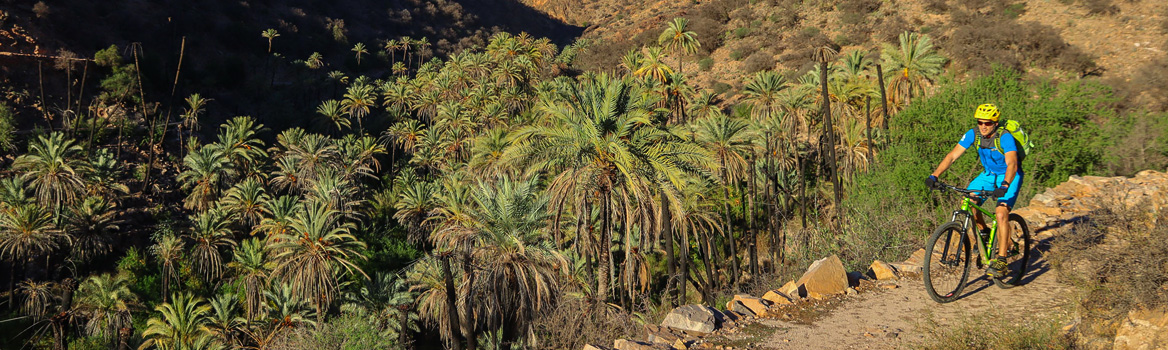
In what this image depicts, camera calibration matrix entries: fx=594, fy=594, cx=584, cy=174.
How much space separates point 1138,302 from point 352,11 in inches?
4559

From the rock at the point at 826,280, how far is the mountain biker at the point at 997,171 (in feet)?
5.47

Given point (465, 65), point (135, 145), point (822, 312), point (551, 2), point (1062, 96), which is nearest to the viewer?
point (822, 312)

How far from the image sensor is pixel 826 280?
25.5 ft

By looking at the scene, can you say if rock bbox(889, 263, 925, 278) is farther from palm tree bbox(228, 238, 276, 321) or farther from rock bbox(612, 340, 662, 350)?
palm tree bbox(228, 238, 276, 321)

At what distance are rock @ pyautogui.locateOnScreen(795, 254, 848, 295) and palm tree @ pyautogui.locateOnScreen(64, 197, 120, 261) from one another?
44473 mm

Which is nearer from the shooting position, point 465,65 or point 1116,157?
point 1116,157

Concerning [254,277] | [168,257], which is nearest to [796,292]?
[254,277]

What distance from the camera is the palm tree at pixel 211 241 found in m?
36.3

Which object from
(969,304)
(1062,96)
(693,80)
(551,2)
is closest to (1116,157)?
(1062,96)

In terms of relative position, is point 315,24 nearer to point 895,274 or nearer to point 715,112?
point 715,112

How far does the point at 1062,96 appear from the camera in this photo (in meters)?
17.9

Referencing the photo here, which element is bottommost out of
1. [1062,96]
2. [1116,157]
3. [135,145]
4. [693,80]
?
[135,145]

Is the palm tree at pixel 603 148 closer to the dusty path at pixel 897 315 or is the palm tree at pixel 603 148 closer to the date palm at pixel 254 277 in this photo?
the dusty path at pixel 897 315

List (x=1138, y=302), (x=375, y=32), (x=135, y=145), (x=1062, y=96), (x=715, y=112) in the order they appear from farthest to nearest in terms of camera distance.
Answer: (x=375, y=32) < (x=135, y=145) < (x=715, y=112) < (x=1062, y=96) < (x=1138, y=302)
